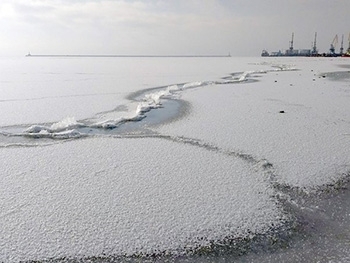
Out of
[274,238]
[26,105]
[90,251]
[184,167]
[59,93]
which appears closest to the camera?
[90,251]

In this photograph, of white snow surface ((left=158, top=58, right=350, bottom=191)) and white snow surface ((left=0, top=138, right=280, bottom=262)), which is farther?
white snow surface ((left=158, top=58, right=350, bottom=191))

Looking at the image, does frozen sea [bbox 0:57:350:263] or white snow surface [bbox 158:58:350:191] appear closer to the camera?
frozen sea [bbox 0:57:350:263]

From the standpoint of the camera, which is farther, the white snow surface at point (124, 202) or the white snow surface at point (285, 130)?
the white snow surface at point (285, 130)

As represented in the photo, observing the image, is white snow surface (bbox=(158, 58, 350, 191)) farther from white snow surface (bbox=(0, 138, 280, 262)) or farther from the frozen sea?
white snow surface (bbox=(0, 138, 280, 262))

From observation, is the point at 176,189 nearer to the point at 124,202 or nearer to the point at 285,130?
the point at 124,202

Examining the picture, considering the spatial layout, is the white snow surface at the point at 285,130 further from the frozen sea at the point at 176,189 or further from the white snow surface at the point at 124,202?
the white snow surface at the point at 124,202

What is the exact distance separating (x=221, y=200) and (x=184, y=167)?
0.83 metres

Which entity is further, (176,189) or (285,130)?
(285,130)

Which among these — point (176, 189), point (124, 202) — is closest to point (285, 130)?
point (176, 189)

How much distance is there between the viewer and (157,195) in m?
2.78

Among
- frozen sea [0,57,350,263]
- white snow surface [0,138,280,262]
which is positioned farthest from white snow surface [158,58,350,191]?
white snow surface [0,138,280,262]

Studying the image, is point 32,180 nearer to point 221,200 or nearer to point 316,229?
point 221,200

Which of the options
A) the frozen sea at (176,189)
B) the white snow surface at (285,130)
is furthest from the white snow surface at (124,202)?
the white snow surface at (285,130)

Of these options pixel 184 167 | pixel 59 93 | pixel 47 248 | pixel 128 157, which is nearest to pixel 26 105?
pixel 59 93
